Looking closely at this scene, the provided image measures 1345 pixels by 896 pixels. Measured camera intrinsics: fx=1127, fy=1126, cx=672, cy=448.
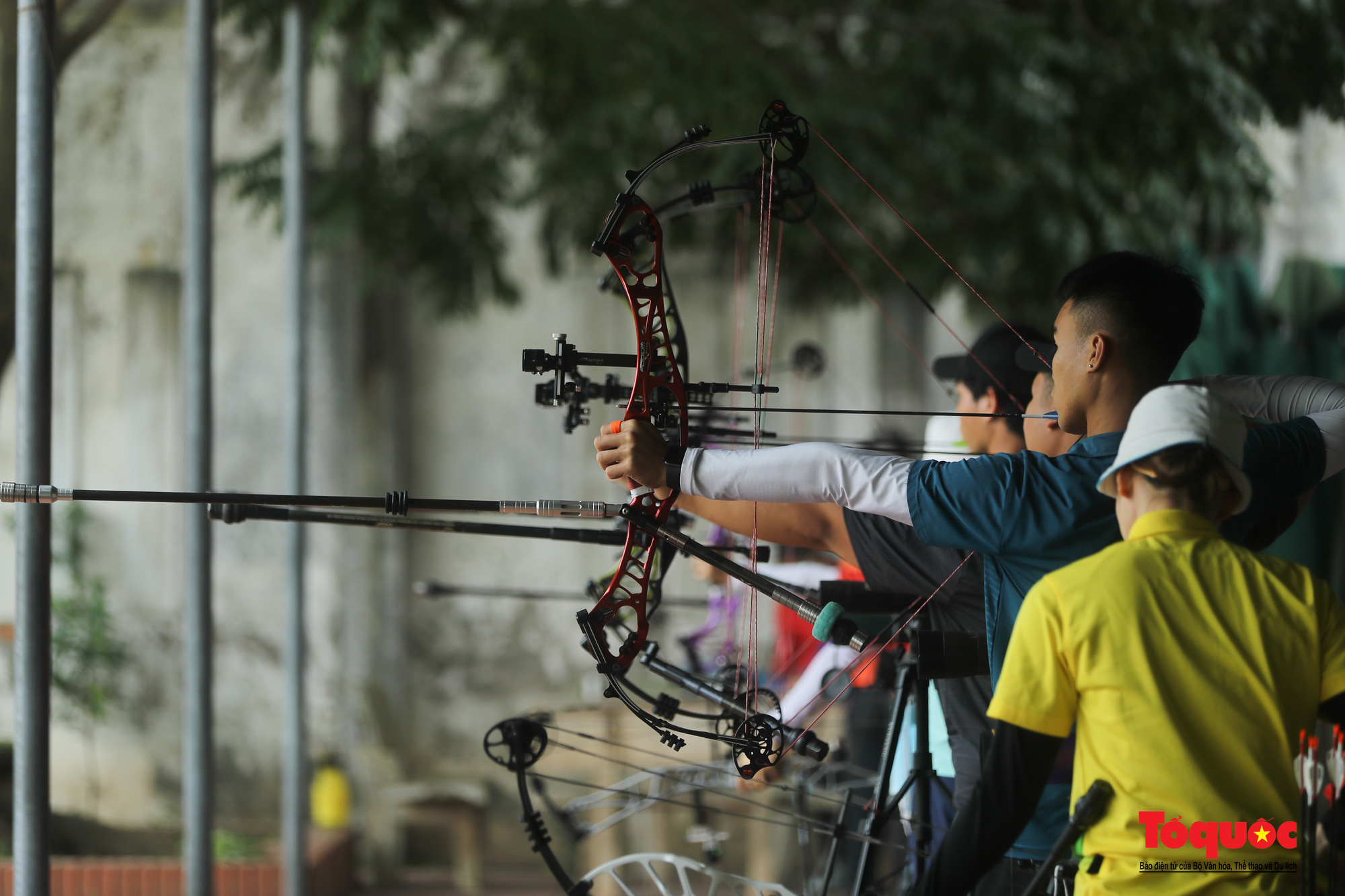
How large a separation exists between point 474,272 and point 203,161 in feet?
5.85

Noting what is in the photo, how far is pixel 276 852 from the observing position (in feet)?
12.3

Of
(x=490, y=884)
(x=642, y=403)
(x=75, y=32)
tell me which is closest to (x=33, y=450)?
(x=642, y=403)

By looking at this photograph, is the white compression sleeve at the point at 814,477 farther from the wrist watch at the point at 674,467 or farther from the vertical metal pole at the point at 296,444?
the vertical metal pole at the point at 296,444

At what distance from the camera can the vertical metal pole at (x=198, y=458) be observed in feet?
7.97

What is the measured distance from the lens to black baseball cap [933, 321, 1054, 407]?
1958mm

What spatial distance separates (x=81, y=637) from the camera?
4051 mm

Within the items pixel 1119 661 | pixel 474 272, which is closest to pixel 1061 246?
pixel 474 272

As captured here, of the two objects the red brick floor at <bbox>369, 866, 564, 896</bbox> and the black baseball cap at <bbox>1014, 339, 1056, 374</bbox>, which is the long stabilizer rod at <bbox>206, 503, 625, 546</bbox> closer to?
the black baseball cap at <bbox>1014, 339, 1056, 374</bbox>

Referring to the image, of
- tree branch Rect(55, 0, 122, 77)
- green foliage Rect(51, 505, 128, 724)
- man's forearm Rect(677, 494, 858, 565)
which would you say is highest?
tree branch Rect(55, 0, 122, 77)

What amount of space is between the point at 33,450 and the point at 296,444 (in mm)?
1512

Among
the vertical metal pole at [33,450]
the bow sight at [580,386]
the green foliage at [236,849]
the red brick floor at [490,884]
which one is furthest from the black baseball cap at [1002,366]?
the green foliage at [236,849]

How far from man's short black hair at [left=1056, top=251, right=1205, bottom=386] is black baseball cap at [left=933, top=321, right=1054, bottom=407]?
1.95 feet

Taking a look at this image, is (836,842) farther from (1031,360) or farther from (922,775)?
(1031,360)

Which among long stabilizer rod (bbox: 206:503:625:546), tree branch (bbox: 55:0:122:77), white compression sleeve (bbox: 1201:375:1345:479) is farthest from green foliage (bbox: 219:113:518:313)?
white compression sleeve (bbox: 1201:375:1345:479)
